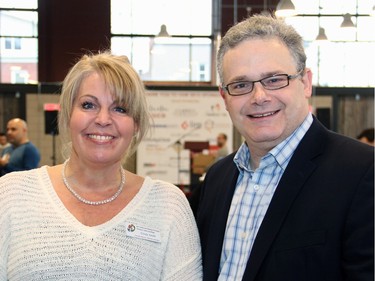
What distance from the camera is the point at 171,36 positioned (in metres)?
15.0

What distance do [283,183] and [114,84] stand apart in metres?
0.75

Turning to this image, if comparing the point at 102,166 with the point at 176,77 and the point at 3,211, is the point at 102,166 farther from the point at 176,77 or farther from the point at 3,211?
the point at 176,77

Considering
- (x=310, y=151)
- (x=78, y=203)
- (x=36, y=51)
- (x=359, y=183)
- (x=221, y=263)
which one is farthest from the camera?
(x=36, y=51)

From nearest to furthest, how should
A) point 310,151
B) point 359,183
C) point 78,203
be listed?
point 359,183
point 310,151
point 78,203

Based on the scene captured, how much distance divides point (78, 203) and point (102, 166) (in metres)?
0.17

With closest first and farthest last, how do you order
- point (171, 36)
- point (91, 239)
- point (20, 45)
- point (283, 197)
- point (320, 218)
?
1. point (320, 218)
2. point (283, 197)
3. point (91, 239)
4. point (20, 45)
5. point (171, 36)

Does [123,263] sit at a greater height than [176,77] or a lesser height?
lesser

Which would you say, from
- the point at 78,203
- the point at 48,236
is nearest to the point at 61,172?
the point at 78,203

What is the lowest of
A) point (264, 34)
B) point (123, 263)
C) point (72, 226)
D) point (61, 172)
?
point (123, 263)

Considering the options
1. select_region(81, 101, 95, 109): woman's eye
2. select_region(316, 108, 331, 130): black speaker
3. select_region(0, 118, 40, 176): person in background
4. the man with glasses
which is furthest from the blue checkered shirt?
select_region(316, 108, 331, 130): black speaker

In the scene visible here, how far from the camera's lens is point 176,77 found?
15.1 meters

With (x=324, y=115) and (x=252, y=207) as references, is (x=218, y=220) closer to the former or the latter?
(x=252, y=207)

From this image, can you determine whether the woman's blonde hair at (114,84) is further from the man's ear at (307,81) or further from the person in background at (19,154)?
the person in background at (19,154)

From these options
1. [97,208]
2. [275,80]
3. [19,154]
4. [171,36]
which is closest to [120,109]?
[97,208]
